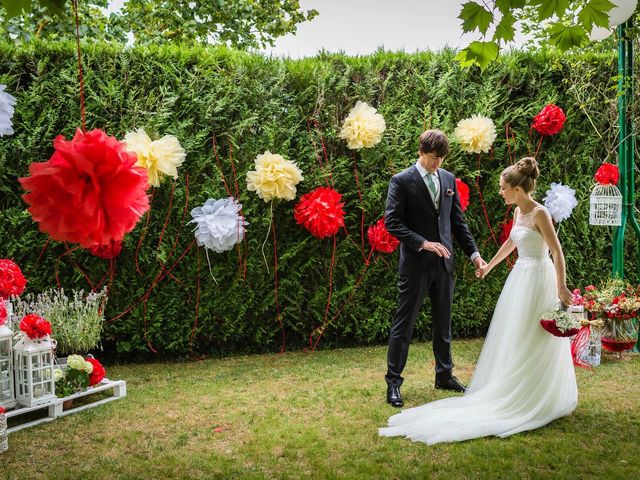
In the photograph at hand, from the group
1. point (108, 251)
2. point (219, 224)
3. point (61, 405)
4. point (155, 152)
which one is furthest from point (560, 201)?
point (61, 405)

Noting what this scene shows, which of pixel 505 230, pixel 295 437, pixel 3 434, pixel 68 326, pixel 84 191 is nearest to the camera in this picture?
pixel 84 191

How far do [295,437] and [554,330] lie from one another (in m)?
1.64

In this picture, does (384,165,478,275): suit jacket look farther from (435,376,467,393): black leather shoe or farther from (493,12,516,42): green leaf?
(493,12,516,42): green leaf

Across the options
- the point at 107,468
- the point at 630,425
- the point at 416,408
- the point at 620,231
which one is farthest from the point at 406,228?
the point at 620,231

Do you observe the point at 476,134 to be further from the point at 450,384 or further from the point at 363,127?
the point at 450,384

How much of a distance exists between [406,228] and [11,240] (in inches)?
125

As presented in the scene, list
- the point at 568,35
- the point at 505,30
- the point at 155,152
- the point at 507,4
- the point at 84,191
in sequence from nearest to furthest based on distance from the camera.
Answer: the point at 84,191 < the point at 507,4 < the point at 505,30 < the point at 568,35 < the point at 155,152

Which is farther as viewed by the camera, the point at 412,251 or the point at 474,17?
the point at 412,251

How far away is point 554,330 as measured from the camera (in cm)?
379

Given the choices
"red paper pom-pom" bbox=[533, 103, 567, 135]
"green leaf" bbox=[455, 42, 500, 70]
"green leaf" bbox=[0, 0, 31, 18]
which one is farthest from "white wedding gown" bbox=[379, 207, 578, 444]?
"green leaf" bbox=[0, 0, 31, 18]

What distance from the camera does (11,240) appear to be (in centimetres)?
517

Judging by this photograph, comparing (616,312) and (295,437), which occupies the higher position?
(616,312)

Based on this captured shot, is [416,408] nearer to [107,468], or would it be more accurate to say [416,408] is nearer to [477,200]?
[107,468]

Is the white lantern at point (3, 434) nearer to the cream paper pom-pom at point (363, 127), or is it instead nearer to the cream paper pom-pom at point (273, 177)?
the cream paper pom-pom at point (273, 177)
